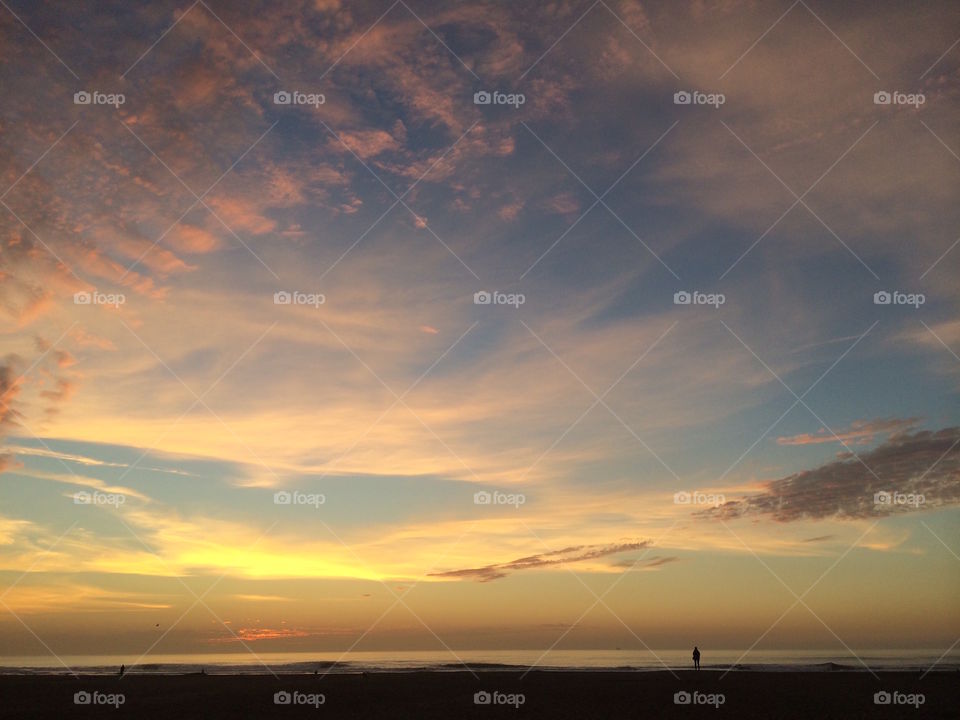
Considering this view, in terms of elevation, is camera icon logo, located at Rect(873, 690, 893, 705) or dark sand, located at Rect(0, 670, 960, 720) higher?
dark sand, located at Rect(0, 670, 960, 720)

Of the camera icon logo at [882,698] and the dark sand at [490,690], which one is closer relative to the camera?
the dark sand at [490,690]

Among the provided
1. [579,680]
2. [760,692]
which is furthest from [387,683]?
[760,692]

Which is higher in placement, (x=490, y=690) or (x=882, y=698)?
(x=490, y=690)

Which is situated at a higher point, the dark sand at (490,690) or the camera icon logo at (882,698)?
the dark sand at (490,690)

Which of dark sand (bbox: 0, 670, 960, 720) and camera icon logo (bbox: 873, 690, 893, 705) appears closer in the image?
dark sand (bbox: 0, 670, 960, 720)

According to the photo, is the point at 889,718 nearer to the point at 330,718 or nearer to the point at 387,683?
the point at 330,718
